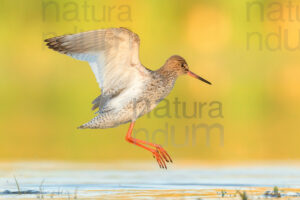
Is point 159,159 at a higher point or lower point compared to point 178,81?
lower

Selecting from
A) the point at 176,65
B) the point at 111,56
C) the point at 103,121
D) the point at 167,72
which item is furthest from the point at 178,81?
the point at 111,56

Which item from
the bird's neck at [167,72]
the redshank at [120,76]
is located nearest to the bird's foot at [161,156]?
the redshank at [120,76]

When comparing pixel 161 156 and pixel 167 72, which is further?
pixel 167 72

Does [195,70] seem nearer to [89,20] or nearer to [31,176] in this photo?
[89,20]

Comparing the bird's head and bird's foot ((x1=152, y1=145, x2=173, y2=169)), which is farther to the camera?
the bird's head

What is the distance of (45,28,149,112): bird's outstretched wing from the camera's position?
8781 millimetres

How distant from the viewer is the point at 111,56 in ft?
29.7

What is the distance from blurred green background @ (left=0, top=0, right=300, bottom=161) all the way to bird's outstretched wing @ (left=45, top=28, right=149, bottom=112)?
1872 millimetres

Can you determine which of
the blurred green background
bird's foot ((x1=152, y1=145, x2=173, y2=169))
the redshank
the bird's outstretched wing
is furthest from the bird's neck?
the blurred green background

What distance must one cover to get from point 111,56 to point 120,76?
0.31 metres

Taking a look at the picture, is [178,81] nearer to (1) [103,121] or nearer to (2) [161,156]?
(1) [103,121]

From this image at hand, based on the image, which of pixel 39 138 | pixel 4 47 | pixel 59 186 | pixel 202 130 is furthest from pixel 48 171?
pixel 4 47

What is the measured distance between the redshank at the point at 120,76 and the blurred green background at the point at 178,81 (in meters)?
1.75

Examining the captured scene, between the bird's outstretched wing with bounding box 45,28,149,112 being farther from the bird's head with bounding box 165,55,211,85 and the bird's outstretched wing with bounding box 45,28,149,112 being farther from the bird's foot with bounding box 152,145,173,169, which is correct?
the bird's foot with bounding box 152,145,173,169
